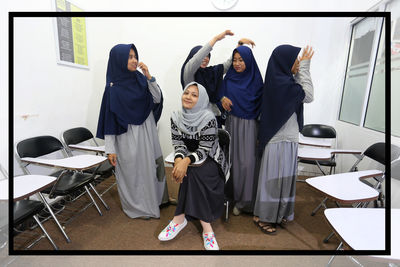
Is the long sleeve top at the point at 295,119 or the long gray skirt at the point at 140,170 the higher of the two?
the long sleeve top at the point at 295,119

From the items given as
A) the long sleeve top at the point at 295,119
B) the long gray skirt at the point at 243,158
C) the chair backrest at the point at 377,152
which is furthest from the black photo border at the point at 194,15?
the long gray skirt at the point at 243,158

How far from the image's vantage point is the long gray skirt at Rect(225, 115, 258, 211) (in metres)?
1.03

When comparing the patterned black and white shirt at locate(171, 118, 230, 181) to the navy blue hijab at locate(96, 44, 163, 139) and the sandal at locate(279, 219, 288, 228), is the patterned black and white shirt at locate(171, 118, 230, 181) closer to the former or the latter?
the navy blue hijab at locate(96, 44, 163, 139)

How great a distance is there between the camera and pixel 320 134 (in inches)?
33.5

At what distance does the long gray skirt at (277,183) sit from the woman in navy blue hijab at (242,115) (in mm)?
95

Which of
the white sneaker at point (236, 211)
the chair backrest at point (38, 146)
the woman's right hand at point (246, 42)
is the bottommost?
the white sneaker at point (236, 211)

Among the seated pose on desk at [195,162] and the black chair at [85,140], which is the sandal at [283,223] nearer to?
the seated pose on desk at [195,162]

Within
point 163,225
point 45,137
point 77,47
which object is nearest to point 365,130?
point 163,225

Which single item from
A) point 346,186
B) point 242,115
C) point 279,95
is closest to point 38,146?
point 242,115

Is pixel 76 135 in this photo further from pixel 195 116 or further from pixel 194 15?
pixel 194 15

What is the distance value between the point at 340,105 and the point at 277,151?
1.18 feet

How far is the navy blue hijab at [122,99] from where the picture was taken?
0.77 metres

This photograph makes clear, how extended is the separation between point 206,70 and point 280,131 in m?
0.52

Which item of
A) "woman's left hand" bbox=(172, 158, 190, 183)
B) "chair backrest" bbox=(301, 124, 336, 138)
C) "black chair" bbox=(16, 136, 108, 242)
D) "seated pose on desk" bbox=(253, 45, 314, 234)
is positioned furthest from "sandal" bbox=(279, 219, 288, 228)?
"black chair" bbox=(16, 136, 108, 242)
